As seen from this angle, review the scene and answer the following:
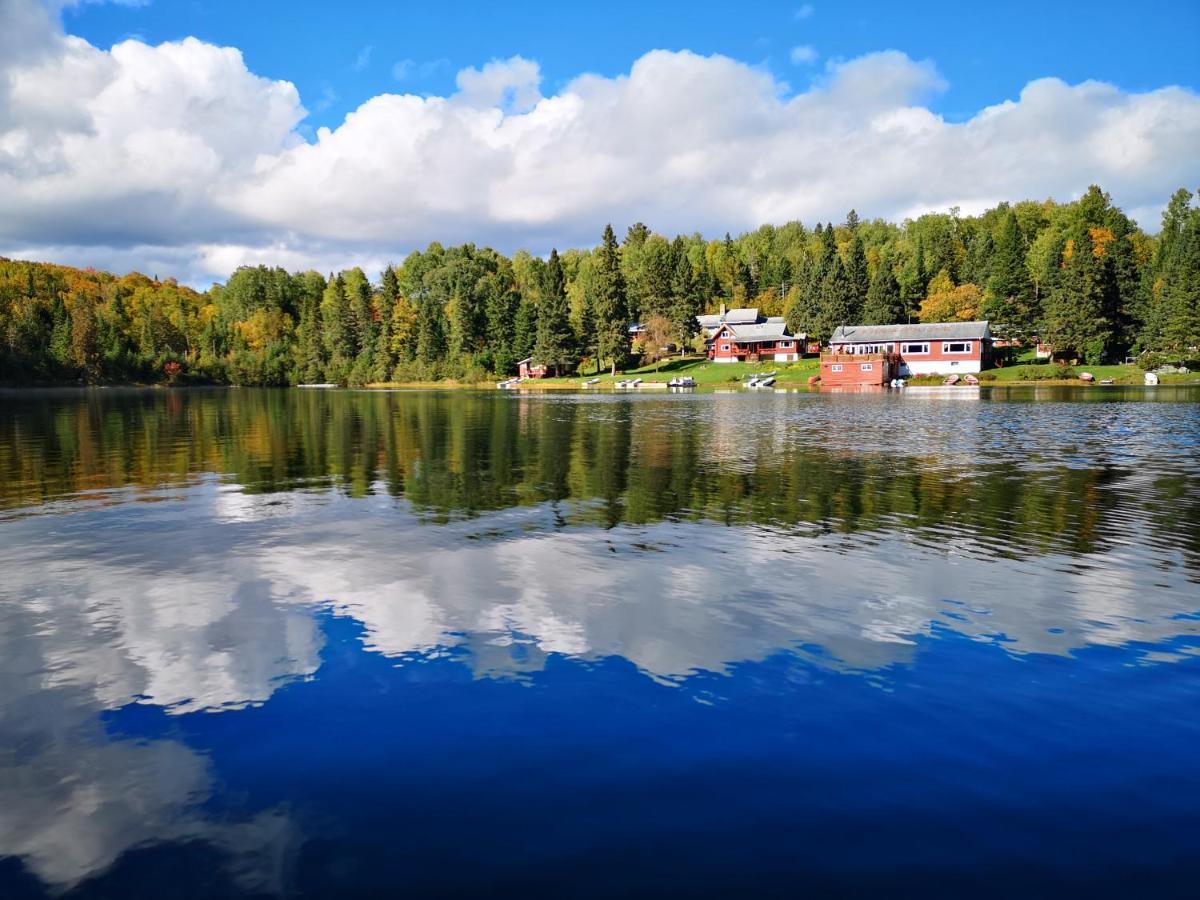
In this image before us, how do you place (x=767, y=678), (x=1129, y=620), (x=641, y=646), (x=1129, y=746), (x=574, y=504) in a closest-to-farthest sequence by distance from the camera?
(x=1129, y=746)
(x=767, y=678)
(x=641, y=646)
(x=1129, y=620)
(x=574, y=504)

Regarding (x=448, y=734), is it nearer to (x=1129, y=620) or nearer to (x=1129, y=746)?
(x=1129, y=746)

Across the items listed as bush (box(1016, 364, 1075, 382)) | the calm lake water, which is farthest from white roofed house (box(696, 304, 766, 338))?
the calm lake water

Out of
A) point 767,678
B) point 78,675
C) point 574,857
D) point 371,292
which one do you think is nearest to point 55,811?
point 78,675

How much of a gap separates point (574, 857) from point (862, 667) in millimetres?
5532

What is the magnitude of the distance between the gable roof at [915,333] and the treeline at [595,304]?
29.0 feet

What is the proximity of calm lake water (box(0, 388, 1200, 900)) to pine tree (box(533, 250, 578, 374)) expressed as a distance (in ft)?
346

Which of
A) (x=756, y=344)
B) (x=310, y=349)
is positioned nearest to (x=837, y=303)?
(x=756, y=344)

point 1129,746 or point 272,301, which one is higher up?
point 272,301

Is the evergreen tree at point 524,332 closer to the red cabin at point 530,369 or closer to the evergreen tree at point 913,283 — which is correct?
the red cabin at point 530,369

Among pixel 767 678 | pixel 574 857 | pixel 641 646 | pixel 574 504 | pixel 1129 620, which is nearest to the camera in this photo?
pixel 574 857

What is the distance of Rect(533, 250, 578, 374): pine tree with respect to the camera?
125 meters

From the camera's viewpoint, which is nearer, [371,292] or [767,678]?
[767,678]

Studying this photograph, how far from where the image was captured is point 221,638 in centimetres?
1160

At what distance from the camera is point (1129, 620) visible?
477 inches
